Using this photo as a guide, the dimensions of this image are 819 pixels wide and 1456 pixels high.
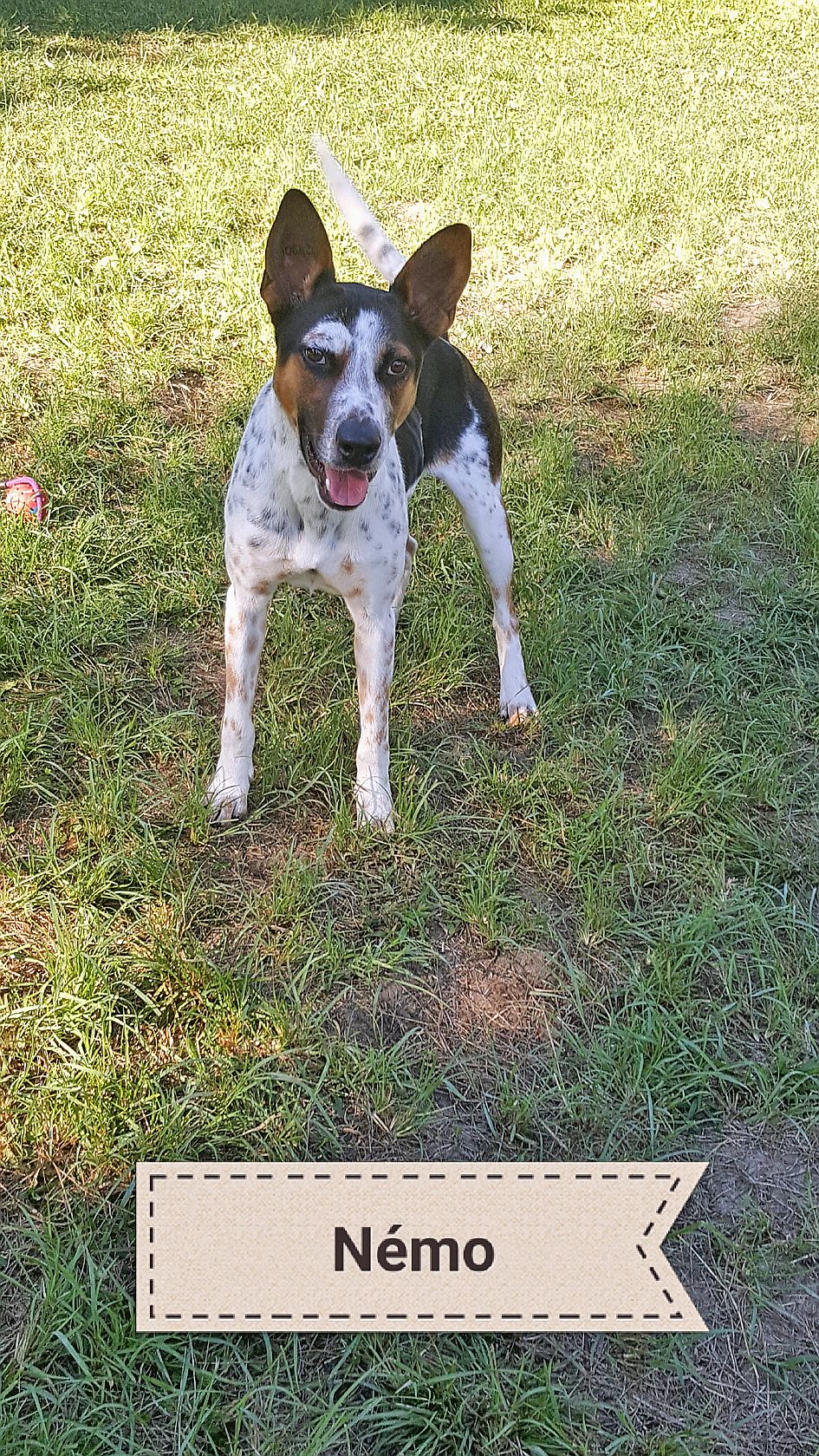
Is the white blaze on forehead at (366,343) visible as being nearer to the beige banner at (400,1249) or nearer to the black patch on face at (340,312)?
the black patch on face at (340,312)

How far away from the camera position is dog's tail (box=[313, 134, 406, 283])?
3268mm

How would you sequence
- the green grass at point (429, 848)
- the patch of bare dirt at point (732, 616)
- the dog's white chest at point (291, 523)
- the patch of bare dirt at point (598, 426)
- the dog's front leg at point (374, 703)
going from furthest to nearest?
the patch of bare dirt at point (598, 426), the patch of bare dirt at point (732, 616), the dog's front leg at point (374, 703), the dog's white chest at point (291, 523), the green grass at point (429, 848)

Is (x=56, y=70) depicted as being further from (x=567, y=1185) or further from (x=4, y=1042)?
(x=567, y=1185)

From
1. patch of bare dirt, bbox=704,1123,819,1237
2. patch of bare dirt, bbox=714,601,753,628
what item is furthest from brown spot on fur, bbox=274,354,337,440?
patch of bare dirt, bbox=714,601,753,628

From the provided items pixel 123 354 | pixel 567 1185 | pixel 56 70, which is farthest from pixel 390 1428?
pixel 56 70

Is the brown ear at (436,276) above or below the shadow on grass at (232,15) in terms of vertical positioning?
below

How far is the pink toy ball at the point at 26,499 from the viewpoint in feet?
12.5

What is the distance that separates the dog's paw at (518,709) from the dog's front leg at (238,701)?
842 millimetres

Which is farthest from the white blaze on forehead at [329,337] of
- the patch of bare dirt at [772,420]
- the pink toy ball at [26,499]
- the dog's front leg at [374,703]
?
the patch of bare dirt at [772,420]

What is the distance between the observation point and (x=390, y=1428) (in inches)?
73.4

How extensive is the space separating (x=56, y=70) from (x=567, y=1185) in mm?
9173

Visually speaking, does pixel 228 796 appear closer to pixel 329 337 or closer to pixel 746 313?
pixel 329 337

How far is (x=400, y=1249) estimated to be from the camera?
6.82 feet

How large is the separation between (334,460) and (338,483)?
0.08 metres
